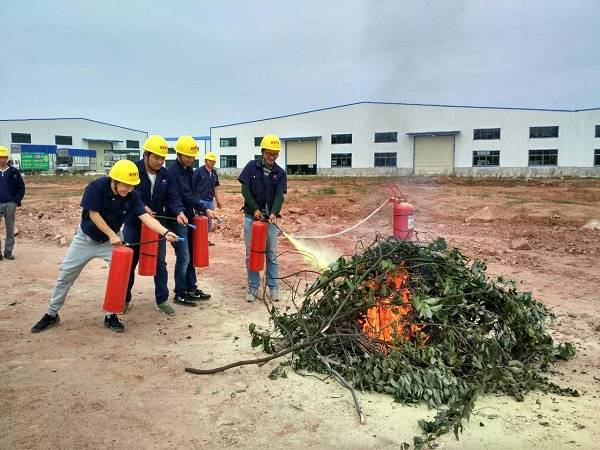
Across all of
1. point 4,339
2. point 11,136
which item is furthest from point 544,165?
point 11,136

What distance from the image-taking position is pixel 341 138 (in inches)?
1804

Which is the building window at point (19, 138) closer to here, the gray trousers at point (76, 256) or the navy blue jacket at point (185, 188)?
the navy blue jacket at point (185, 188)

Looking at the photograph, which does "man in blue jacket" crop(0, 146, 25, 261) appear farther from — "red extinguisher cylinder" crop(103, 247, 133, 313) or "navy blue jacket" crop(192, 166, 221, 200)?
"red extinguisher cylinder" crop(103, 247, 133, 313)

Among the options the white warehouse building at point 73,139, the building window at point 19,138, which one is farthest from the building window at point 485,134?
the building window at point 19,138

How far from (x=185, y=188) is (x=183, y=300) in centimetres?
137

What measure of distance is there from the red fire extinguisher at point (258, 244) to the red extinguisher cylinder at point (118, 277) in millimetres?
1593

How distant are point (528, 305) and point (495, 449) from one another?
5.66 ft

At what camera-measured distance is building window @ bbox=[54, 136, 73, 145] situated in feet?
189

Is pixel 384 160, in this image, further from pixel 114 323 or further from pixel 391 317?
pixel 391 317

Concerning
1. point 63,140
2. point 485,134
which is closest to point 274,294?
point 485,134

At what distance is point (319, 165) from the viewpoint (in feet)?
156

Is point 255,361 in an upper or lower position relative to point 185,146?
lower

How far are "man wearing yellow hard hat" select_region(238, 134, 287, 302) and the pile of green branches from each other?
1.52m

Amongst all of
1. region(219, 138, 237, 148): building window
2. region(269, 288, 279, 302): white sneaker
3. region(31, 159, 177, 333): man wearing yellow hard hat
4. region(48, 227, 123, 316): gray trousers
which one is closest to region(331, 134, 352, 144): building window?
region(219, 138, 237, 148): building window
